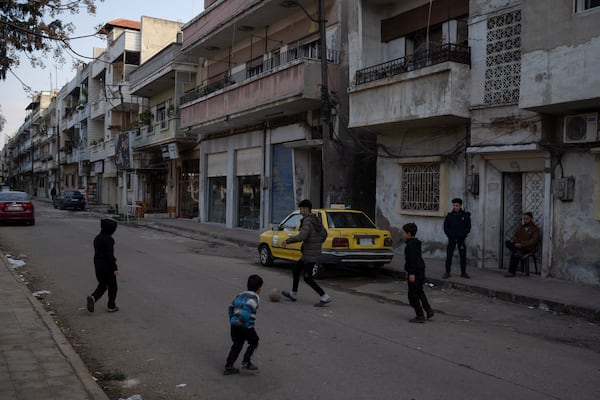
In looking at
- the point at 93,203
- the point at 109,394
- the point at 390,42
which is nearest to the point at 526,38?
the point at 390,42

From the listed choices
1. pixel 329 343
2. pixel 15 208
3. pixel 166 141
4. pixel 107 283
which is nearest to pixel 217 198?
pixel 166 141

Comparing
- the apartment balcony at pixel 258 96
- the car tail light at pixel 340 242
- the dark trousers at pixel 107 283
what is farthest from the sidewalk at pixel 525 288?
the dark trousers at pixel 107 283

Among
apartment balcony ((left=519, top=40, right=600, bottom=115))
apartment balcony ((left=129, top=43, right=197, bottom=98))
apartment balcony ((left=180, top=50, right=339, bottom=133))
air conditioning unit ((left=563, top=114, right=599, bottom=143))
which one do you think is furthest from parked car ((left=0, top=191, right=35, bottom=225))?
air conditioning unit ((left=563, top=114, right=599, bottom=143))

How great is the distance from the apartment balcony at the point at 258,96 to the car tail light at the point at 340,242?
7.05m

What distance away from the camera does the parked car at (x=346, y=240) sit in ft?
39.4

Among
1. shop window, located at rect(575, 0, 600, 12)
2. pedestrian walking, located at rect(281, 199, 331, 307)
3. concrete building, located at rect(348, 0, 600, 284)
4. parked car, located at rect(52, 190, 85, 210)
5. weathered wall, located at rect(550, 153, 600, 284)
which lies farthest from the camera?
parked car, located at rect(52, 190, 85, 210)

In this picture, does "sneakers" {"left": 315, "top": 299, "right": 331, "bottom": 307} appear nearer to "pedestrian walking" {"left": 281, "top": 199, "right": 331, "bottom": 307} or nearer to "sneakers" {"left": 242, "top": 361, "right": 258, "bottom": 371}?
"pedestrian walking" {"left": 281, "top": 199, "right": 331, "bottom": 307}

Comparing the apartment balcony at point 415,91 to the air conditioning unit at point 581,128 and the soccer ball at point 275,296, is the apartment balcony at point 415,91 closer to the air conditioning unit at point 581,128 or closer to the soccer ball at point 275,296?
the air conditioning unit at point 581,128

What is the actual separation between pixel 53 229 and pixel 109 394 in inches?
790

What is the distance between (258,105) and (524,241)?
11.1 meters

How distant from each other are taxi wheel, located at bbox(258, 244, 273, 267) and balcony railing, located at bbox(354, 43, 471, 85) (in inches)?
217

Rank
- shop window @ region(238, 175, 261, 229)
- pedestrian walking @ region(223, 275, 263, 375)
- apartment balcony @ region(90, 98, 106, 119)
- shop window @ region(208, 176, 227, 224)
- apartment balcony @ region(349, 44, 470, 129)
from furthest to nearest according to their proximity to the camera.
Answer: apartment balcony @ region(90, 98, 106, 119)
shop window @ region(208, 176, 227, 224)
shop window @ region(238, 175, 261, 229)
apartment balcony @ region(349, 44, 470, 129)
pedestrian walking @ region(223, 275, 263, 375)

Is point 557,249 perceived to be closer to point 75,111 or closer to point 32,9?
point 32,9

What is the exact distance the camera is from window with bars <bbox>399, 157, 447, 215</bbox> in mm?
14758
